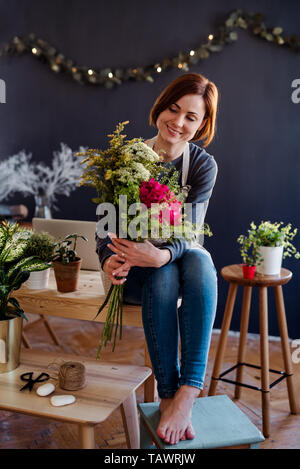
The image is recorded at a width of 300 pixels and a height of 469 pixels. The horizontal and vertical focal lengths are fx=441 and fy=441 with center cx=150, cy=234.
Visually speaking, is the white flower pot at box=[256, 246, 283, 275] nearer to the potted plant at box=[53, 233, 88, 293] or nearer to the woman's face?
the woman's face

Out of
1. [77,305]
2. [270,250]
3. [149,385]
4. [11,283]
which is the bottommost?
[149,385]

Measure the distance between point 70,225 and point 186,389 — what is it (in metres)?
1.14

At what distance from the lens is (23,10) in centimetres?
354

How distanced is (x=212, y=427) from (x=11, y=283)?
0.87 m

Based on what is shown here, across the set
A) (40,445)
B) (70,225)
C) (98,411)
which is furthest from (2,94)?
(98,411)

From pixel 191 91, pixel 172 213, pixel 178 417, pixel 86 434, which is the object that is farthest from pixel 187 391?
pixel 191 91

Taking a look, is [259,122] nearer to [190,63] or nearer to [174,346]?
[190,63]

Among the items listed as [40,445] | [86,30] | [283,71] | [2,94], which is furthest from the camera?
[2,94]

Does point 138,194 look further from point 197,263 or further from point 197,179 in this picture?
point 197,179

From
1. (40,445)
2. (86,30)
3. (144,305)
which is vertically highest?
(86,30)

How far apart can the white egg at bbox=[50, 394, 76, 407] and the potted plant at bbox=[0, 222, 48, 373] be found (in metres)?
0.30

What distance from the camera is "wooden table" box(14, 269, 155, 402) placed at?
172 cm

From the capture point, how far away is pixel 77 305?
5.89 feet

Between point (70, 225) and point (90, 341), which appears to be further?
point (90, 341)
